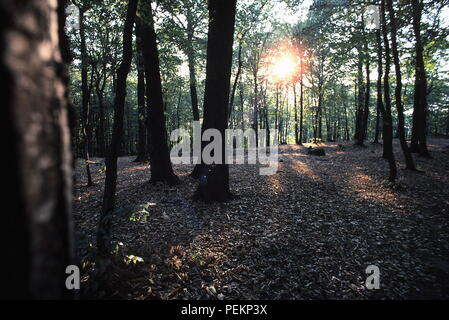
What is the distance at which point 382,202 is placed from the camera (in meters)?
7.06

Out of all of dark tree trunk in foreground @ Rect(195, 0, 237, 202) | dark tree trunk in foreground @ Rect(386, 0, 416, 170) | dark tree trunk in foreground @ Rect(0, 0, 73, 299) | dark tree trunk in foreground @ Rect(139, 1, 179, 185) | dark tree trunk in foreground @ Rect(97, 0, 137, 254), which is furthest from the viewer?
dark tree trunk in foreground @ Rect(139, 1, 179, 185)

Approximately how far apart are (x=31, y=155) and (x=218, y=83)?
21.5 ft

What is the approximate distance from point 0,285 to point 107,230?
10.6 ft

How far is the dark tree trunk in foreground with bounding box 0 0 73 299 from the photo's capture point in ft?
1.94

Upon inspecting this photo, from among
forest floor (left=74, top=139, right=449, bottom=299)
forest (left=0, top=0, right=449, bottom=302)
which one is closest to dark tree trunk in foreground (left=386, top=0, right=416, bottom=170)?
forest (left=0, top=0, right=449, bottom=302)

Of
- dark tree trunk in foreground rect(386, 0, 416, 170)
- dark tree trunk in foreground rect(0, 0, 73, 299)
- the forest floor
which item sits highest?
dark tree trunk in foreground rect(386, 0, 416, 170)

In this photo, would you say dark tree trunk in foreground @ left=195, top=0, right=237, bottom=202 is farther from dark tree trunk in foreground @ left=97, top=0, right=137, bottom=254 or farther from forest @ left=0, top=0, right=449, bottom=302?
dark tree trunk in foreground @ left=97, top=0, right=137, bottom=254

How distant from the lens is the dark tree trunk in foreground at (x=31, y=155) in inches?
23.3

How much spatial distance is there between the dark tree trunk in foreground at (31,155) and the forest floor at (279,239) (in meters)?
2.83

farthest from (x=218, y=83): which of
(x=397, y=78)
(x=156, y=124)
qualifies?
(x=397, y=78)

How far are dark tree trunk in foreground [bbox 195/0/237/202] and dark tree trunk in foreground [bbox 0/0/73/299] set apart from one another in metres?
6.17

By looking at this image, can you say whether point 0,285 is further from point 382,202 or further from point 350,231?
point 382,202
